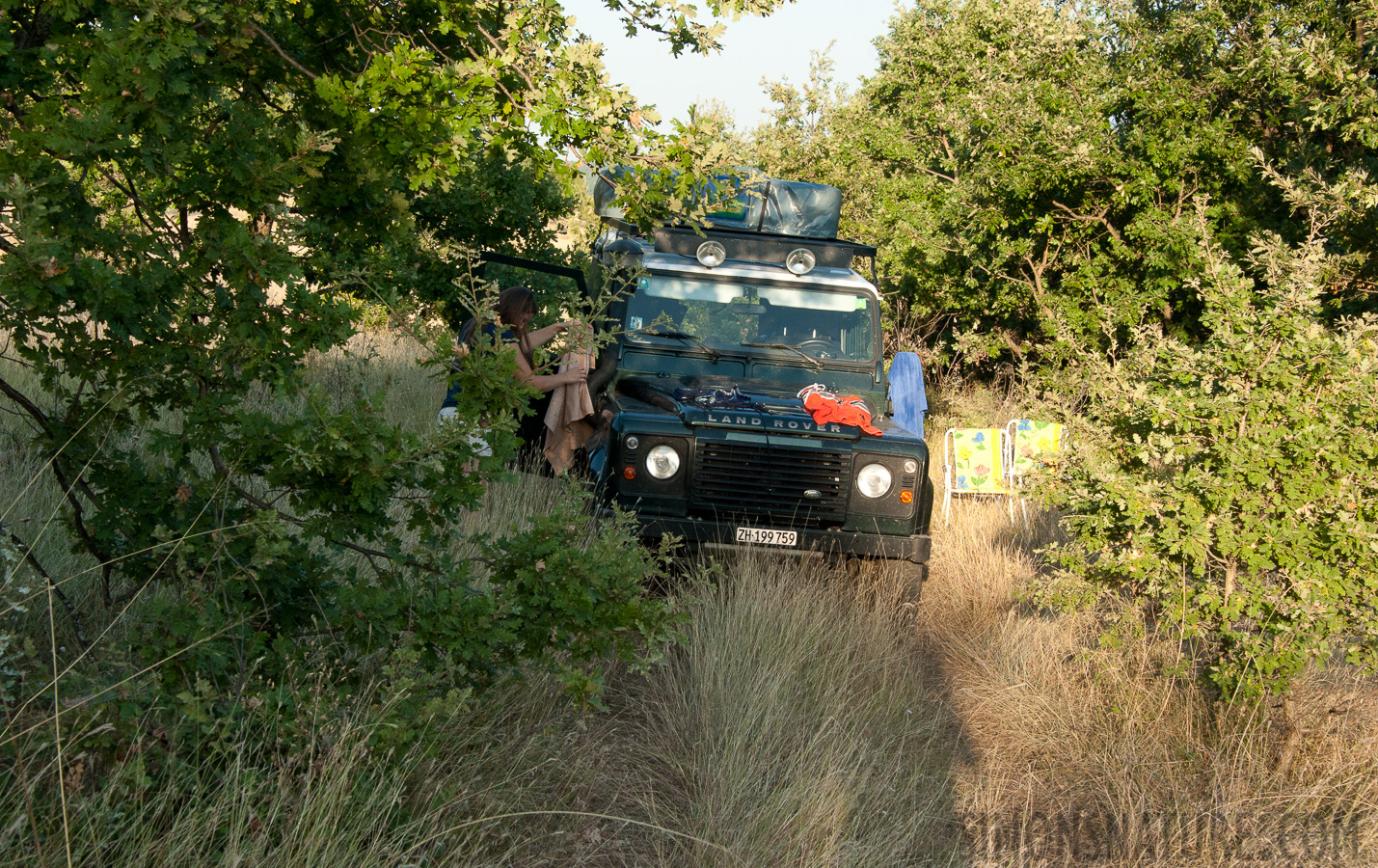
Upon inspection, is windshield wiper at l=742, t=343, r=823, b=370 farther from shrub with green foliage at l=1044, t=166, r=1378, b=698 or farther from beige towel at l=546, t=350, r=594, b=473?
shrub with green foliage at l=1044, t=166, r=1378, b=698

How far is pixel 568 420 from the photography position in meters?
6.39

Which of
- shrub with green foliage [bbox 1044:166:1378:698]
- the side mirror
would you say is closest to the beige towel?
the side mirror

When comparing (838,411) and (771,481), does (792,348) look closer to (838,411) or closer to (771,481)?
(838,411)

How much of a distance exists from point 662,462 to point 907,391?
332 centimetres

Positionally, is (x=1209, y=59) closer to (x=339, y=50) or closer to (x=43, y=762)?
(x=339, y=50)

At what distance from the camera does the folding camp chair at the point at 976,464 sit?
363 inches

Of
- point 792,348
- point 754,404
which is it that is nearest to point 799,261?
point 792,348

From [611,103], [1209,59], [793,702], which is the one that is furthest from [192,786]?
[1209,59]

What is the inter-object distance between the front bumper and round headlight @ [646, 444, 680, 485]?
0.80ft

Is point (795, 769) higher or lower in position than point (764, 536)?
lower

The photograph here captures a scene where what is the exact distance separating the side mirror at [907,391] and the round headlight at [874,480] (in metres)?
2.15

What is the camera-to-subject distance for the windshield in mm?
6688

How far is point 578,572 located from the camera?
3045 mm

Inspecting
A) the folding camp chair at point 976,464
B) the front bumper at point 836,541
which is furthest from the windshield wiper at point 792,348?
the folding camp chair at point 976,464
